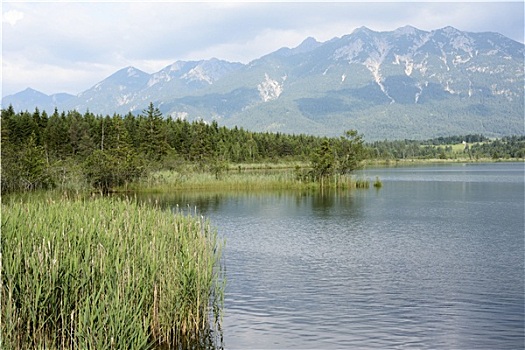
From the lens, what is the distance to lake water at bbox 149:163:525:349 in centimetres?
1194

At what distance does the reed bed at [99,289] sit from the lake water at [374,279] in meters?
1.54

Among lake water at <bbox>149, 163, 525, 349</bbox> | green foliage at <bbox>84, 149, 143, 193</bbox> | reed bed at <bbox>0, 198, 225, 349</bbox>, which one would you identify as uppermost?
green foliage at <bbox>84, 149, 143, 193</bbox>

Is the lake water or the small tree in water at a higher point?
the small tree in water

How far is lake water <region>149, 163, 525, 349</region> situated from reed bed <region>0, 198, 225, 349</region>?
60.7 inches

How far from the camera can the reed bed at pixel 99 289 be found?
7.85 meters

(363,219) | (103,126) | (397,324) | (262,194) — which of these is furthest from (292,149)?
(397,324)

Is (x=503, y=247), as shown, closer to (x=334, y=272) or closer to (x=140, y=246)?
(x=334, y=272)

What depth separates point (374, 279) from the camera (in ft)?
55.0

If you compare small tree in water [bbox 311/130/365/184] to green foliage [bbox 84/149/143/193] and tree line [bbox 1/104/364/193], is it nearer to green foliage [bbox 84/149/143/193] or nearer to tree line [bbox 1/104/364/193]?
tree line [bbox 1/104/364/193]

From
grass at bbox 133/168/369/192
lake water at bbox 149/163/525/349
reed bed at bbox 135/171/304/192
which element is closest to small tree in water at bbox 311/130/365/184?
grass at bbox 133/168/369/192

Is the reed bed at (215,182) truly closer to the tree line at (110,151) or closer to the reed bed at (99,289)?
the tree line at (110,151)

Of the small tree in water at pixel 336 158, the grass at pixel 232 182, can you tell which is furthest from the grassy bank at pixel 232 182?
the small tree in water at pixel 336 158

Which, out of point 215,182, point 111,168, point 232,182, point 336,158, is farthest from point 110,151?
point 336,158

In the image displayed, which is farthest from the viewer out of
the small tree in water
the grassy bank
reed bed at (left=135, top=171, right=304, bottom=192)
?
the small tree in water
